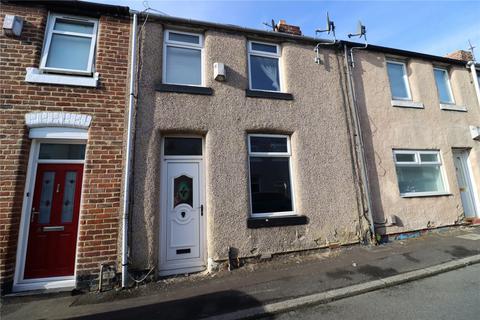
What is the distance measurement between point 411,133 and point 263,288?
598cm

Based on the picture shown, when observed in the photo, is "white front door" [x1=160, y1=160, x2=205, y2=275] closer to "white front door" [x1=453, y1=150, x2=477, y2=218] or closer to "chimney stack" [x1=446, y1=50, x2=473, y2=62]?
"white front door" [x1=453, y1=150, x2=477, y2=218]

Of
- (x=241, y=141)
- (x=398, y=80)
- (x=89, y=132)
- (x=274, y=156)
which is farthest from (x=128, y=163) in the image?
(x=398, y=80)

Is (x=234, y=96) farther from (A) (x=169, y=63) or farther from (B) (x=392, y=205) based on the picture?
(B) (x=392, y=205)

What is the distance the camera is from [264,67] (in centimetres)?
597

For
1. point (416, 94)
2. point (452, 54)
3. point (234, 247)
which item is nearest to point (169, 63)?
point (234, 247)

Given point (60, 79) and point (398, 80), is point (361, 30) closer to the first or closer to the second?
point (398, 80)

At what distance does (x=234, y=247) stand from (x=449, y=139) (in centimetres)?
716

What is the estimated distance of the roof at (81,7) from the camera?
4758 mm

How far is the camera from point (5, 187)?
159 inches

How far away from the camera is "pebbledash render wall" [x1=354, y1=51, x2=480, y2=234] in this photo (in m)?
6.14

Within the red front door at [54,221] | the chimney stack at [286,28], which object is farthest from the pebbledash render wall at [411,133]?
the red front door at [54,221]

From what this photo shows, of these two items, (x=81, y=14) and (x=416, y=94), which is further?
(x=416, y=94)

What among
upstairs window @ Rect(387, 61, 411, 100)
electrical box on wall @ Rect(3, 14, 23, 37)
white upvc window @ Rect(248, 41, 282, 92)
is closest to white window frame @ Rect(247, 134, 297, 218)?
white upvc window @ Rect(248, 41, 282, 92)

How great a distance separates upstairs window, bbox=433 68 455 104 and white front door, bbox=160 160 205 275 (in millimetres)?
8171
